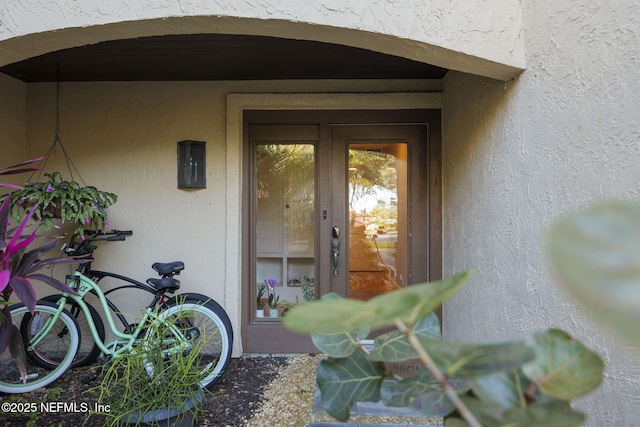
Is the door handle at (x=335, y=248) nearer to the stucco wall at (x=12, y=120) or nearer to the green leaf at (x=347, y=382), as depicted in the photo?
the green leaf at (x=347, y=382)

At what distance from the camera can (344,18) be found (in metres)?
1.51

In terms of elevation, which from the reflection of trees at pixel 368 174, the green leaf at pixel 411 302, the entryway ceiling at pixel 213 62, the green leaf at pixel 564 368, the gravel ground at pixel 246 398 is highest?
the entryway ceiling at pixel 213 62

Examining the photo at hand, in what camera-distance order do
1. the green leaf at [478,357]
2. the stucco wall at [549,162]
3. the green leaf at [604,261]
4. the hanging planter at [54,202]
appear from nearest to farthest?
the green leaf at [604,261] → the green leaf at [478,357] → the stucco wall at [549,162] → the hanging planter at [54,202]

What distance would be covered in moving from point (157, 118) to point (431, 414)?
123 inches

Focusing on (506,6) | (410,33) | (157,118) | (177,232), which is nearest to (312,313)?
(410,33)

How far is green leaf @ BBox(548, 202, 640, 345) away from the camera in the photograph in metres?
0.30

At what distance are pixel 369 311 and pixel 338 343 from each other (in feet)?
0.93

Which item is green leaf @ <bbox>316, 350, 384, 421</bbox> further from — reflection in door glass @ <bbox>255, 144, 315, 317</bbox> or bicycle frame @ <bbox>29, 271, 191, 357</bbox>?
reflection in door glass @ <bbox>255, 144, 315, 317</bbox>

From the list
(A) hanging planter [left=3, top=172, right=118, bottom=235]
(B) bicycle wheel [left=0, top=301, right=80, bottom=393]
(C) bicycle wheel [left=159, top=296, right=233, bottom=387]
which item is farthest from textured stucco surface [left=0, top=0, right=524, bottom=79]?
(B) bicycle wheel [left=0, top=301, right=80, bottom=393]

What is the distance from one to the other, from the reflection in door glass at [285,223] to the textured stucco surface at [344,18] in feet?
5.09

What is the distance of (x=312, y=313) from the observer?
42 cm

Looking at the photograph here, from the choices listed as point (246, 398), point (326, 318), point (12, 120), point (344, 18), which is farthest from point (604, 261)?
point (12, 120)

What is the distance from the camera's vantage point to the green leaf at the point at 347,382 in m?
0.62

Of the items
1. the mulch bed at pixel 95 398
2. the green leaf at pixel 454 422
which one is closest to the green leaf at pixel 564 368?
the green leaf at pixel 454 422
